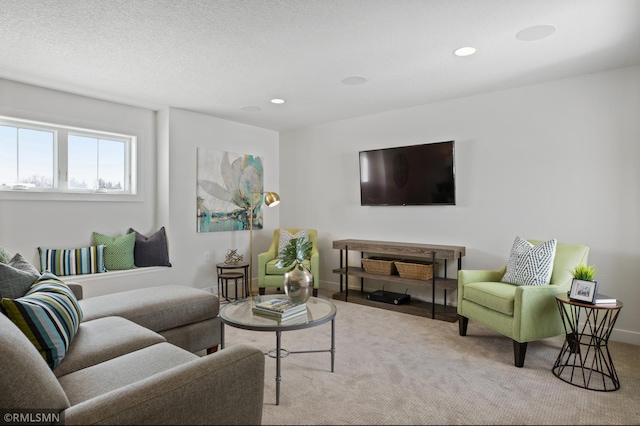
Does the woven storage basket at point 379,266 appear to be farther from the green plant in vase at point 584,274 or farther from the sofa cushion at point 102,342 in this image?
the sofa cushion at point 102,342

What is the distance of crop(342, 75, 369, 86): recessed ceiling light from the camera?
3.46 metres

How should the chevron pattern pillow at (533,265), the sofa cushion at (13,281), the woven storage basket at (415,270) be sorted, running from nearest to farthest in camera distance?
1. the sofa cushion at (13,281)
2. the chevron pattern pillow at (533,265)
3. the woven storage basket at (415,270)

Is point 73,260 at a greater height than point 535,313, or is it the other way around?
point 73,260

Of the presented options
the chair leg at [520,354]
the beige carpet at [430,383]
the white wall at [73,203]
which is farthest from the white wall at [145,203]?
the chair leg at [520,354]

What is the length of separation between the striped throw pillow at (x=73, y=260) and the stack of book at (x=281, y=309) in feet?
7.66

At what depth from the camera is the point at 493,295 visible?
293 centimetres

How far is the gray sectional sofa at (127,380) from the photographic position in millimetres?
1134

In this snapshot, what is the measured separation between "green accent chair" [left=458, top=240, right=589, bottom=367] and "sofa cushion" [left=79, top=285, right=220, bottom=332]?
82.3 inches

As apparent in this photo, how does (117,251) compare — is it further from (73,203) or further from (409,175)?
(409,175)

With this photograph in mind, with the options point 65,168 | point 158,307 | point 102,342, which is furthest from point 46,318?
point 65,168

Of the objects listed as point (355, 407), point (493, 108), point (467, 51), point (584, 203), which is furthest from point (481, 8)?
point (355, 407)

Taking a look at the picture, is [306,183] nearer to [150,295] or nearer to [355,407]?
[150,295]

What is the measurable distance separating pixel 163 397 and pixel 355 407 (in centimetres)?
123

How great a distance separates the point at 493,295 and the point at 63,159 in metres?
4.31
